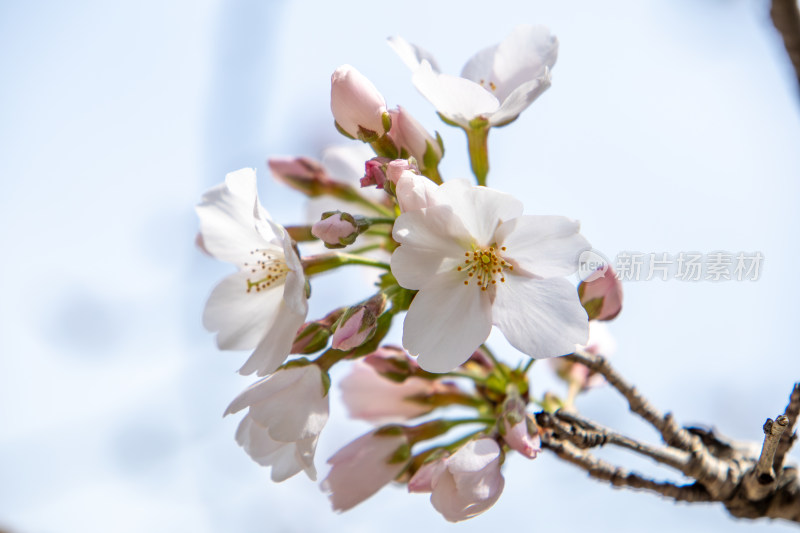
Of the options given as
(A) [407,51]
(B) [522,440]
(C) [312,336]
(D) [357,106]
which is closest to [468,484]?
(B) [522,440]

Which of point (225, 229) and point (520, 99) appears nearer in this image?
point (520, 99)

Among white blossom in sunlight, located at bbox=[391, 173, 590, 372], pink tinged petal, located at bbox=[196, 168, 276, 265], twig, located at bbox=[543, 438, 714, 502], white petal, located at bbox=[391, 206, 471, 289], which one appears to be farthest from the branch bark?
pink tinged petal, located at bbox=[196, 168, 276, 265]

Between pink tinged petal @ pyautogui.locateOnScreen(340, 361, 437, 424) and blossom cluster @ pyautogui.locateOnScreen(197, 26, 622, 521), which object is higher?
blossom cluster @ pyautogui.locateOnScreen(197, 26, 622, 521)

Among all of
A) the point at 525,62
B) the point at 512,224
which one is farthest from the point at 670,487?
the point at 525,62

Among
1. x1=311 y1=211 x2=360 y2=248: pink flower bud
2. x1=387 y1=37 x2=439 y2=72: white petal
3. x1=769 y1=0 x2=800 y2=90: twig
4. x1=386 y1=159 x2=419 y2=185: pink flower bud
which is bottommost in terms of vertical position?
x1=311 y1=211 x2=360 y2=248: pink flower bud

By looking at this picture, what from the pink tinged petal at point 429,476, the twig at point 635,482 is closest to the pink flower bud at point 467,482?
the pink tinged petal at point 429,476

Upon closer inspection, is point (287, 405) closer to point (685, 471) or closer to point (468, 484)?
point (468, 484)

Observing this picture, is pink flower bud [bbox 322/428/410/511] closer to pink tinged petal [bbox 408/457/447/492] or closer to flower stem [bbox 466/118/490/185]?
A: pink tinged petal [bbox 408/457/447/492]
